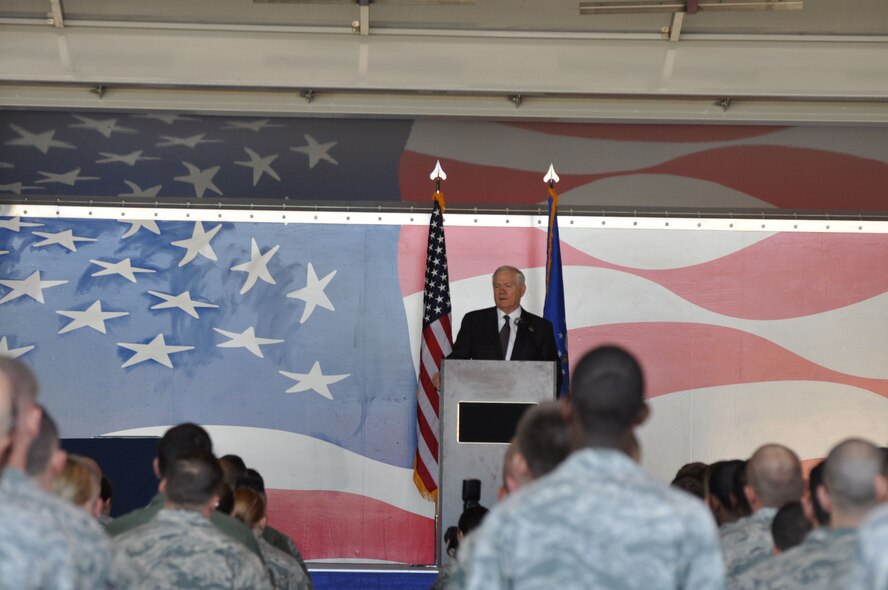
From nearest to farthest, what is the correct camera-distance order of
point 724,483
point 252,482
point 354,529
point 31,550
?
1. point 31,550
2. point 724,483
3. point 252,482
4. point 354,529

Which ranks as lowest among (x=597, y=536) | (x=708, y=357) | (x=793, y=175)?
(x=597, y=536)

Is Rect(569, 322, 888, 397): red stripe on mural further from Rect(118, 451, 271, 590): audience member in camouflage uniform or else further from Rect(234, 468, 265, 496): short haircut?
Rect(118, 451, 271, 590): audience member in camouflage uniform

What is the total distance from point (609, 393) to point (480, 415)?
12.4 feet

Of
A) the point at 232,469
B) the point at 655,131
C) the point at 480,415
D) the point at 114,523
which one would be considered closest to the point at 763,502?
the point at 114,523

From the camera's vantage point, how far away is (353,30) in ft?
29.2

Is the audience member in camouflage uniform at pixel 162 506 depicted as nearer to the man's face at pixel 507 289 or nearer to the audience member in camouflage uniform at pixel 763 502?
the audience member in camouflage uniform at pixel 763 502

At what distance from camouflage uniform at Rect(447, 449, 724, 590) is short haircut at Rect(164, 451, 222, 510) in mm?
1085

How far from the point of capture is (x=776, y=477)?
12.1ft

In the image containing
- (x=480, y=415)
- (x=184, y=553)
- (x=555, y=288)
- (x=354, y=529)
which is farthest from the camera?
(x=354, y=529)

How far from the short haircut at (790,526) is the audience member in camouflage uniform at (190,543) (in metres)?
1.42

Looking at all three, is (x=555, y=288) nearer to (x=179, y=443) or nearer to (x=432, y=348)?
(x=432, y=348)

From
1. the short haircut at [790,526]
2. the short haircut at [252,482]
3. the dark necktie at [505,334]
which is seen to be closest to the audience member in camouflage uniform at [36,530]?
the short haircut at [790,526]

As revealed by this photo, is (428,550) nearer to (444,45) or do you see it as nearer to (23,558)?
(444,45)

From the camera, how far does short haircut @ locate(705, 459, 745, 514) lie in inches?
164
